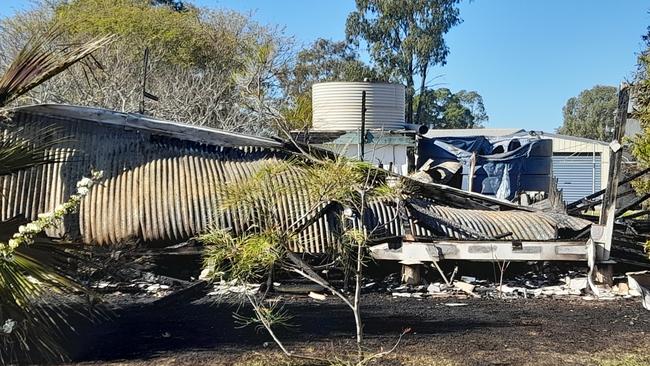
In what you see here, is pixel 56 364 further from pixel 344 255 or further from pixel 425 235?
pixel 425 235

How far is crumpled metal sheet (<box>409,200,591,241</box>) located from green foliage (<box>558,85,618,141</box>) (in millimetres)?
59185

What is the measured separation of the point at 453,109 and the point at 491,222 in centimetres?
6018

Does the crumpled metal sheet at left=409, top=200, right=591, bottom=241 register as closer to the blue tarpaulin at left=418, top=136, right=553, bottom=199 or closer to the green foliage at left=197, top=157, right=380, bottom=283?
the green foliage at left=197, top=157, right=380, bottom=283

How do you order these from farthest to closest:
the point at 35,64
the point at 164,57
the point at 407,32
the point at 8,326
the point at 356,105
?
the point at 407,32 < the point at 164,57 < the point at 356,105 < the point at 35,64 < the point at 8,326

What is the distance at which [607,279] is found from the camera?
424 inches

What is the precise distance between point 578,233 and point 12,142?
8985mm

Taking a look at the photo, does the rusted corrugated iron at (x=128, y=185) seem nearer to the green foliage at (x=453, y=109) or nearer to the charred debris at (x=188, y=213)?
the charred debris at (x=188, y=213)

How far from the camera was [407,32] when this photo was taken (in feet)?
150

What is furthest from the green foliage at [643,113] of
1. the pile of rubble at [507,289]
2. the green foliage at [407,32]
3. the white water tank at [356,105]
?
the green foliage at [407,32]

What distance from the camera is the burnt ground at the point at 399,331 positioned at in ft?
22.1

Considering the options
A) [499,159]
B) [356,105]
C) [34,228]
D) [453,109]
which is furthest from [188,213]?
[453,109]

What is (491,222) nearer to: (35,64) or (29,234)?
(35,64)

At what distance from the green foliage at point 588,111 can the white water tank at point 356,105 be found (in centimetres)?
4709

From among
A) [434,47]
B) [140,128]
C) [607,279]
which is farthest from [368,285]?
[434,47]
